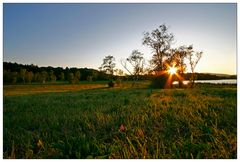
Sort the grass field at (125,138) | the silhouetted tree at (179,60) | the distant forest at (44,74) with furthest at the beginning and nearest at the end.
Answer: the silhouetted tree at (179,60) < the distant forest at (44,74) < the grass field at (125,138)

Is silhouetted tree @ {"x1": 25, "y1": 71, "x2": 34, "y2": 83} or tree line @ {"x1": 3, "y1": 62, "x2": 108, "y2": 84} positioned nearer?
tree line @ {"x1": 3, "y1": 62, "x2": 108, "y2": 84}

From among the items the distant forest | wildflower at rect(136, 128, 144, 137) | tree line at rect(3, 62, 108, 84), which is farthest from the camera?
tree line at rect(3, 62, 108, 84)

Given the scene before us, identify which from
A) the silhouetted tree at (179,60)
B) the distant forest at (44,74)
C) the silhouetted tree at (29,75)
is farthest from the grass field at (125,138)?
the silhouetted tree at (29,75)

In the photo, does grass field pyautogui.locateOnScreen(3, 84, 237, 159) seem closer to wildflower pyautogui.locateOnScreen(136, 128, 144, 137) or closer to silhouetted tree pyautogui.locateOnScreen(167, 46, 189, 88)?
wildflower pyautogui.locateOnScreen(136, 128, 144, 137)

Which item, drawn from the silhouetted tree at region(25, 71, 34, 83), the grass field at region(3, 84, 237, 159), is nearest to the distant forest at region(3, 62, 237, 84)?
the silhouetted tree at region(25, 71, 34, 83)

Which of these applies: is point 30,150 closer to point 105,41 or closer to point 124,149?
point 124,149

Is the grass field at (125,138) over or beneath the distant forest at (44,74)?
beneath

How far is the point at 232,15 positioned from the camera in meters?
4.64

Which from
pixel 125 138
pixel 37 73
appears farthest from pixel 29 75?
pixel 125 138

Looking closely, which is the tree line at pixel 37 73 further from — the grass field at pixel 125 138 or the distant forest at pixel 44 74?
the grass field at pixel 125 138

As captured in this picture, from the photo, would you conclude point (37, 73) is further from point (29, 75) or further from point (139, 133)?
point (139, 133)

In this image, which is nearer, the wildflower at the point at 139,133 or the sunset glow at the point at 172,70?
the wildflower at the point at 139,133

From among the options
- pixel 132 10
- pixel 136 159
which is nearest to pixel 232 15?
pixel 132 10

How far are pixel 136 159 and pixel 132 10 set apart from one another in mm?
3219
